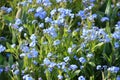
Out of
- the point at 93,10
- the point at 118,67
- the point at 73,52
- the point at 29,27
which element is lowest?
the point at 118,67

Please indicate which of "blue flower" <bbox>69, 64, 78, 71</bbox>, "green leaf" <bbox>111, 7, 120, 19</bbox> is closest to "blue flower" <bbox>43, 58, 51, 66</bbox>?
"blue flower" <bbox>69, 64, 78, 71</bbox>

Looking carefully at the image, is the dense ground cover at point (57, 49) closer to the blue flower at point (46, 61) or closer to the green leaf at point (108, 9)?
the blue flower at point (46, 61)

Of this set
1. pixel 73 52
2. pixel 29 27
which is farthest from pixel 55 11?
pixel 73 52

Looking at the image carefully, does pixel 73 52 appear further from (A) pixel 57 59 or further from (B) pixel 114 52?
(B) pixel 114 52

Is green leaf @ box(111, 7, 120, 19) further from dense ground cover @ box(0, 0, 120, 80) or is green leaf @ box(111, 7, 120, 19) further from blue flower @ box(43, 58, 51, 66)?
blue flower @ box(43, 58, 51, 66)

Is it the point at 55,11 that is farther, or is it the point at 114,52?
the point at 55,11

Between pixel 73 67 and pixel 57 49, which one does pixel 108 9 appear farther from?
pixel 73 67

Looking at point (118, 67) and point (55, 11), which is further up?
point (55, 11)

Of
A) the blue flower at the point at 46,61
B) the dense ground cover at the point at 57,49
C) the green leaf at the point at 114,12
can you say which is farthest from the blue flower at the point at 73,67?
the green leaf at the point at 114,12
